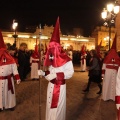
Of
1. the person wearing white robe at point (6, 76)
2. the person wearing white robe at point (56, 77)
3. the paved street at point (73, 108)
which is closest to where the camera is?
the person wearing white robe at point (56, 77)

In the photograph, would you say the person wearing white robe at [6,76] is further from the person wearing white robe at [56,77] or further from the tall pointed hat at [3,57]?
the person wearing white robe at [56,77]

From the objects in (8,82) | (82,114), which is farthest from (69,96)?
(8,82)

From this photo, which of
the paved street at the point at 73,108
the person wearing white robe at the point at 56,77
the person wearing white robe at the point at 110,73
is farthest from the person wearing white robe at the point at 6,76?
the person wearing white robe at the point at 110,73

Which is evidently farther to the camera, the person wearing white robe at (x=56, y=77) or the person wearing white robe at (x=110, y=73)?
the person wearing white robe at (x=110, y=73)

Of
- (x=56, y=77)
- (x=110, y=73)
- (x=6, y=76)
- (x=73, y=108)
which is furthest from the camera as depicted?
(x=110, y=73)

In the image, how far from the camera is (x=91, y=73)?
1075cm

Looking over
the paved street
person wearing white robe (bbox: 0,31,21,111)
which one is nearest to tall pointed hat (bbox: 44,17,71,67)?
→ the paved street

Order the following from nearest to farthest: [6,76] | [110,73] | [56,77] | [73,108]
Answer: [56,77] → [6,76] → [73,108] → [110,73]

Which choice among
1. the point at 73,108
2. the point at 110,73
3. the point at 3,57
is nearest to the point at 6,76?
the point at 3,57

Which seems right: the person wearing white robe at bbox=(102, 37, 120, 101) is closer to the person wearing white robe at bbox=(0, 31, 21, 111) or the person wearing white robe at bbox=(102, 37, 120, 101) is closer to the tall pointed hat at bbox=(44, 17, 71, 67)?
the person wearing white robe at bbox=(0, 31, 21, 111)

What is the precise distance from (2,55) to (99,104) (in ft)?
12.9

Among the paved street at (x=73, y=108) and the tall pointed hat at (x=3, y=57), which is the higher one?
the tall pointed hat at (x=3, y=57)

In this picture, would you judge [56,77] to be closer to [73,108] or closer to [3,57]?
[3,57]

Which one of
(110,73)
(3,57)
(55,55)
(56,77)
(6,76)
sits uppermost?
(55,55)
